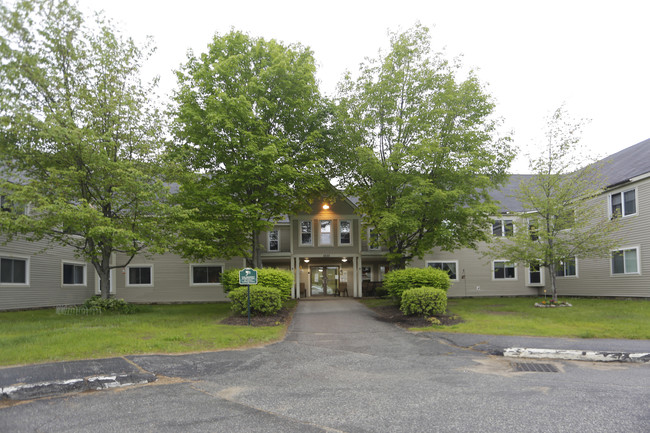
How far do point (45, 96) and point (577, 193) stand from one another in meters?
21.4

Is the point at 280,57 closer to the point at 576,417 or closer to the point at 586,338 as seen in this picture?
the point at 586,338

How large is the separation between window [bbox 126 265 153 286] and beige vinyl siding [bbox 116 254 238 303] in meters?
0.16

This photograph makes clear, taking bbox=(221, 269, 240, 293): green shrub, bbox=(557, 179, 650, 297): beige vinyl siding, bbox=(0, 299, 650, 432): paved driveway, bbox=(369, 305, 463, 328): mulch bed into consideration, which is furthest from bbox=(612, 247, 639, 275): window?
bbox=(221, 269, 240, 293): green shrub

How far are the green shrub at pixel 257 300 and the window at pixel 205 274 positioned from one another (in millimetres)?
10717

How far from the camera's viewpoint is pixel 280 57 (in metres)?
18.3

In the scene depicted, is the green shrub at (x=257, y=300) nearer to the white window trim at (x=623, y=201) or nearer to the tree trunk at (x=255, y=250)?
the tree trunk at (x=255, y=250)

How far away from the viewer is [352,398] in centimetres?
607

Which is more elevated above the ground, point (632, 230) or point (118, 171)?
point (118, 171)

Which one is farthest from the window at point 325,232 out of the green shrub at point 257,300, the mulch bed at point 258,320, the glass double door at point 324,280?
the green shrub at point 257,300

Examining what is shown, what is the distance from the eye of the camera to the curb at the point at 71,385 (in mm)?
6207

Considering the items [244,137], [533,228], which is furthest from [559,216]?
[244,137]

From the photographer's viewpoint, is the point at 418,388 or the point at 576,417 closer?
the point at 576,417

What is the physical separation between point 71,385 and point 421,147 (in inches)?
551

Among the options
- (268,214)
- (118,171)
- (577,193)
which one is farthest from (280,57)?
(577,193)
